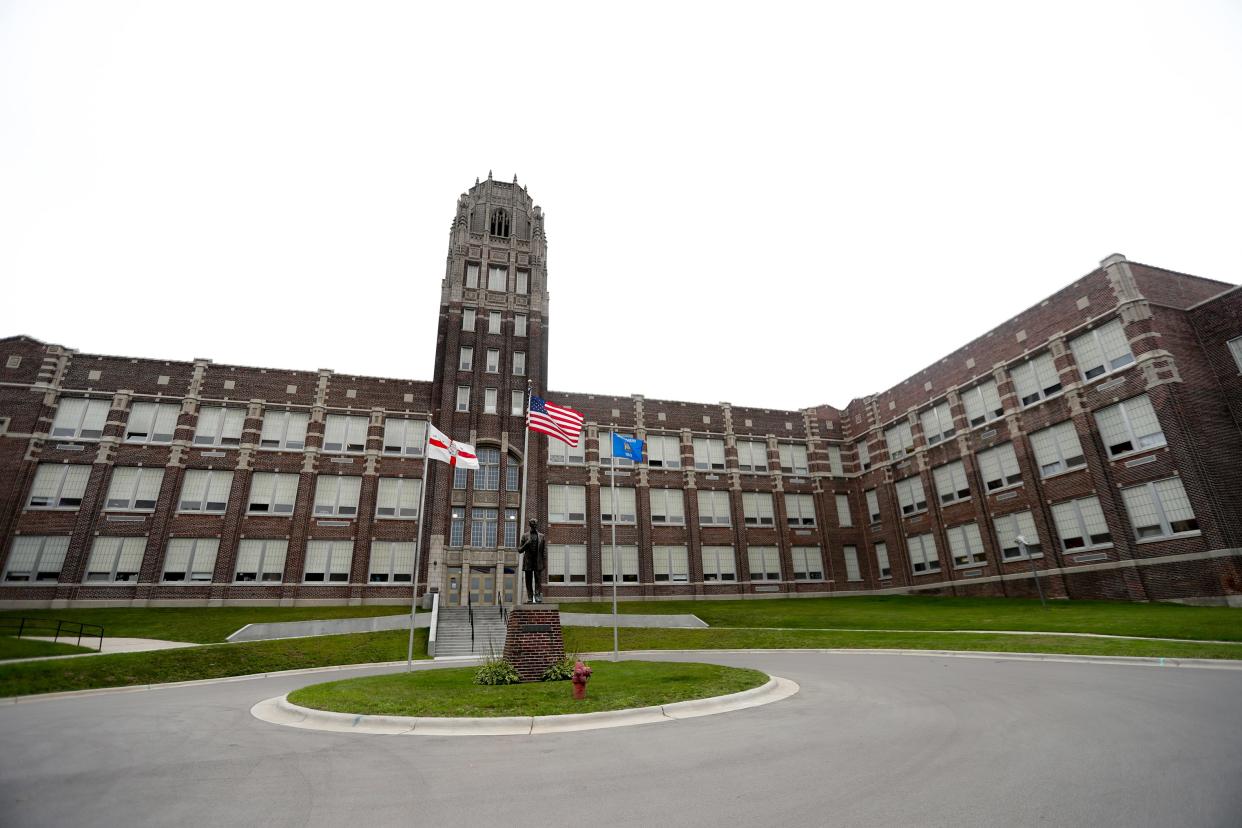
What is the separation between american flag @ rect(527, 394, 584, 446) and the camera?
24281 mm

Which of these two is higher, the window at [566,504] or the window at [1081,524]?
the window at [566,504]

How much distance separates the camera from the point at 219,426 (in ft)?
125

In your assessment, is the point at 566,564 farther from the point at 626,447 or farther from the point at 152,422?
the point at 152,422

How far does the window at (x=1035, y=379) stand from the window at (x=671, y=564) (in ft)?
76.7

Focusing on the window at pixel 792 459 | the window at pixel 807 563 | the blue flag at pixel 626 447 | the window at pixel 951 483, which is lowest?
the window at pixel 807 563

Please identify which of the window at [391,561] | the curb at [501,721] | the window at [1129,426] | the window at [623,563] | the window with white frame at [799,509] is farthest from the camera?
the window with white frame at [799,509]

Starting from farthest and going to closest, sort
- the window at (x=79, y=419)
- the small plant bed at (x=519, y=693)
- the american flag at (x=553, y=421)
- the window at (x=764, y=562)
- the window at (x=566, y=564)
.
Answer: the window at (x=764, y=562) < the window at (x=566, y=564) < the window at (x=79, y=419) < the american flag at (x=553, y=421) < the small plant bed at (x=519, y=693)

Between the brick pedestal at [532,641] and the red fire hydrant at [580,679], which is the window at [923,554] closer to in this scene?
the brick pedestal at [532,641]

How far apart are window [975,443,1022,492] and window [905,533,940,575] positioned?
6013 mm

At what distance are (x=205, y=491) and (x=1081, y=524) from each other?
49977 millimetres

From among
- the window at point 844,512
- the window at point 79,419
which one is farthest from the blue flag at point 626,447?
the window at point 79,419

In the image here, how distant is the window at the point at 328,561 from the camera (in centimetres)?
3622

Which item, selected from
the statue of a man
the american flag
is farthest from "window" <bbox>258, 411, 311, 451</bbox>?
the statue of a man

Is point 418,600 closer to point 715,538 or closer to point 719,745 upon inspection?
point 715,538
